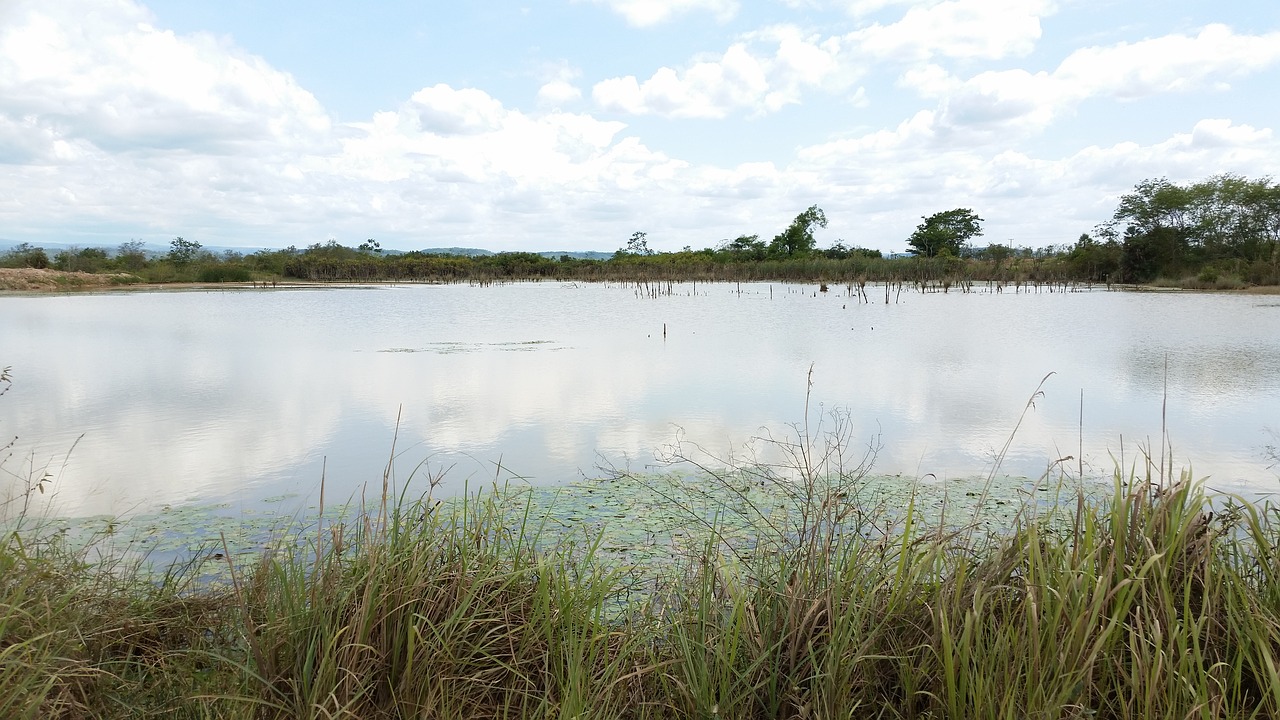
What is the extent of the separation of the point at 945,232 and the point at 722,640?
2778 inches

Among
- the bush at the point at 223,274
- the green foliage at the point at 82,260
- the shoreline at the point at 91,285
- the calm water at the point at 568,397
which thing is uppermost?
the green foliage at the point at 82,260

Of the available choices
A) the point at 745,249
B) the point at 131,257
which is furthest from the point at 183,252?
the point at 745,249

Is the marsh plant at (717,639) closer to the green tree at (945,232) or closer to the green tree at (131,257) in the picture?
the green tree at (131,257)

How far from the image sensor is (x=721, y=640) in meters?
2.05

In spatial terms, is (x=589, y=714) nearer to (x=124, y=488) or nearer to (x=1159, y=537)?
(x=1159, y=537)

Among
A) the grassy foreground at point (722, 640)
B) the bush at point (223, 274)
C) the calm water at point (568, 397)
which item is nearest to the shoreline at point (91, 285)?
the bush at point (223, 274)

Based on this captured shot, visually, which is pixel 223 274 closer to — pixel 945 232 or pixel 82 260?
pixel 82 260

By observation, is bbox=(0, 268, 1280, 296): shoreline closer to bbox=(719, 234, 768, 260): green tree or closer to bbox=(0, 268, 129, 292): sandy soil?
bbox=(0, 268, 129, 292): sandy soil

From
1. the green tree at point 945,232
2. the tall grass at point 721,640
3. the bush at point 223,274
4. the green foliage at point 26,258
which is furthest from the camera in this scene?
the green tree at point 945,232

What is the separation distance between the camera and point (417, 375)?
29.8 feet

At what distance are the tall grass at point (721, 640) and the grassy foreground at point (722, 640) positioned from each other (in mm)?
11

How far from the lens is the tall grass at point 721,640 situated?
1839 mm

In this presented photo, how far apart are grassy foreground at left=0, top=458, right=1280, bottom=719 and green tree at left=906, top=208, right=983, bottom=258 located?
6704 centimetres

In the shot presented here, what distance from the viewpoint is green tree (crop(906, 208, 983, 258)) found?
214 feet
